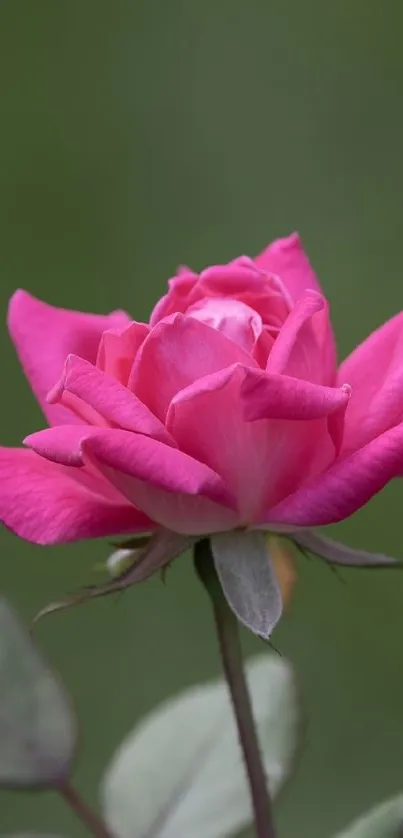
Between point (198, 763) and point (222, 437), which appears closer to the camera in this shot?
point (222, 437)

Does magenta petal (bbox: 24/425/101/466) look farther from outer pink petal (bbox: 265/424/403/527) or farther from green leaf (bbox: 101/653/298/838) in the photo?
green leaf (bbox: 101/653/298/838)

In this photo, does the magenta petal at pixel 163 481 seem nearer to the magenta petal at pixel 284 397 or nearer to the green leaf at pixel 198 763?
the magenta petal at pixel 284 397

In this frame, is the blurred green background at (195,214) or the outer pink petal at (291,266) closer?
the outer pink petal at (291,266)

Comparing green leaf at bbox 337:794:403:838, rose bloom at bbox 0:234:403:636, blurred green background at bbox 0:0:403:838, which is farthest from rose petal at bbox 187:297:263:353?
blurred green background at bbox 0:0:403:838

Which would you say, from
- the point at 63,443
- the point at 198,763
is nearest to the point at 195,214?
the point at 198,763

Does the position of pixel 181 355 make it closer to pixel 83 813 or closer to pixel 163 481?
pixel 163 481

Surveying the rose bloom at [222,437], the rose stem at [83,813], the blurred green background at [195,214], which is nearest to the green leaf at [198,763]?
the rose stem at [83,813]

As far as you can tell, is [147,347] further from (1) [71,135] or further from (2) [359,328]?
(1) [71,135]

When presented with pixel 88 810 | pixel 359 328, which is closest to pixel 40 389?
pixel 88 810
